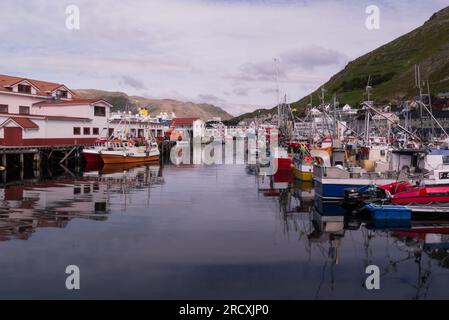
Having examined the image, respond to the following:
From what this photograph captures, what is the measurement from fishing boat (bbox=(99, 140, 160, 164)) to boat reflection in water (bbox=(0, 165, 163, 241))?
977 centimetres

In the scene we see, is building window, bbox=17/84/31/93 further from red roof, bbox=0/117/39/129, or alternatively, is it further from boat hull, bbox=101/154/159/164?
boat hull, bbox=101/154/159/164

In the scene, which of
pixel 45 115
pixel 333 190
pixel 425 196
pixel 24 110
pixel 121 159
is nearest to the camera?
pixel 425 196

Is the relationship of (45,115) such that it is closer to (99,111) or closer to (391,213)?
(99,111)

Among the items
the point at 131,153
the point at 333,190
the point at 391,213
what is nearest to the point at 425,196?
the point at 391,213

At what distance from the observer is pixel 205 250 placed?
1970 centimetres

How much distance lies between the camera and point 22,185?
4025 cm

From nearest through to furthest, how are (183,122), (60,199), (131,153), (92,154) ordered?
(60,199), (92,154), (131,153), (183,122)

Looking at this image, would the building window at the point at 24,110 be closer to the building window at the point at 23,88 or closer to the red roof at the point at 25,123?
the building window at the point at 23,88

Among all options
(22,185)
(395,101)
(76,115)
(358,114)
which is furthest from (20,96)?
(395,101)

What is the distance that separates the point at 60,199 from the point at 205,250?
16265 millimetres

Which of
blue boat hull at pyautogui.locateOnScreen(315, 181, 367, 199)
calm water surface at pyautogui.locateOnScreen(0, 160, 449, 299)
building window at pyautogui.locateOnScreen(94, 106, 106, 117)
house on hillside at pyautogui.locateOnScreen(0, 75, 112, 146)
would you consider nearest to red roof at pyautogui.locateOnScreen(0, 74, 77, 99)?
house on hillside at pyautogui.locateOnScreen(0, 75, 112, 146)

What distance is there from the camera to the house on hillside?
5872cm

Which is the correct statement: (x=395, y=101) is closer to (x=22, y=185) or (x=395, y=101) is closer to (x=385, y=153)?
(x=385, y=153)
